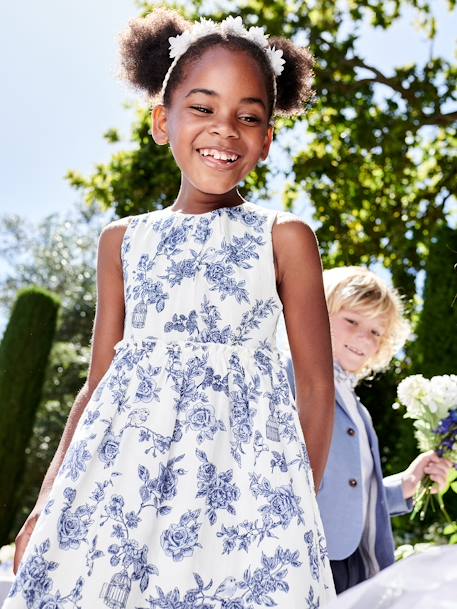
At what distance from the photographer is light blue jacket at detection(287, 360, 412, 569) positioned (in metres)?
3.03

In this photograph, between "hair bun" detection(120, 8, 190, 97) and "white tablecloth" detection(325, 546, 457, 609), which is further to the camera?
"hair bun" detection(120, 8, 190, 97)

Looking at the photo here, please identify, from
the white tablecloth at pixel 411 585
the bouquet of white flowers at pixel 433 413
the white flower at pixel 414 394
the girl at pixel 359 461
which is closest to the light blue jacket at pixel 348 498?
the girl at pixel 359 461

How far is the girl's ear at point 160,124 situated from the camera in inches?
89.7

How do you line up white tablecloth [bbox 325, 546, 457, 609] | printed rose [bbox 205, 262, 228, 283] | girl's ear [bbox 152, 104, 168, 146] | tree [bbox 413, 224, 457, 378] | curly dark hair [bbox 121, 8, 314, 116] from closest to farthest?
white tablecloth [bbox 325, 546, 457, 609] < printed rose [bbox 205, 262, 228, 283] < girl's ear [bbox 152, 104, 168, 146] < curly dark hair [bbox 121, 8, 314, 116] < tree [bbox 413, 224, 457, 378]

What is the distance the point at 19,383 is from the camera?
12141 millimetres

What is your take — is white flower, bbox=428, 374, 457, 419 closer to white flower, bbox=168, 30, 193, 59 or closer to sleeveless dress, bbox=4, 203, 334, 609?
sleeveless dress, bbox=4, 203, 334, 609

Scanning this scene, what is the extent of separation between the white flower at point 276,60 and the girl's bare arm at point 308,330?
0.43m

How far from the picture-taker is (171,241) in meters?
2.13

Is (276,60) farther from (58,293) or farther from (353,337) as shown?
(58,293)

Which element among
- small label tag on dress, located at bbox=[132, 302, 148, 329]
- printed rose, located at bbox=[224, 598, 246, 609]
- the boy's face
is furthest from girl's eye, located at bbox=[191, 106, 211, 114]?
the boy's face

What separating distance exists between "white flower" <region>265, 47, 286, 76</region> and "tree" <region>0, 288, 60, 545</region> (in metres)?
10.4

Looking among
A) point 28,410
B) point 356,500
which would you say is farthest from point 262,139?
point 28,410

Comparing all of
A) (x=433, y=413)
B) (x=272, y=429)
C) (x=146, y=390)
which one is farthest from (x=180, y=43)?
(x=433, y=413)

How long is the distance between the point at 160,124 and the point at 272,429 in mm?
879
